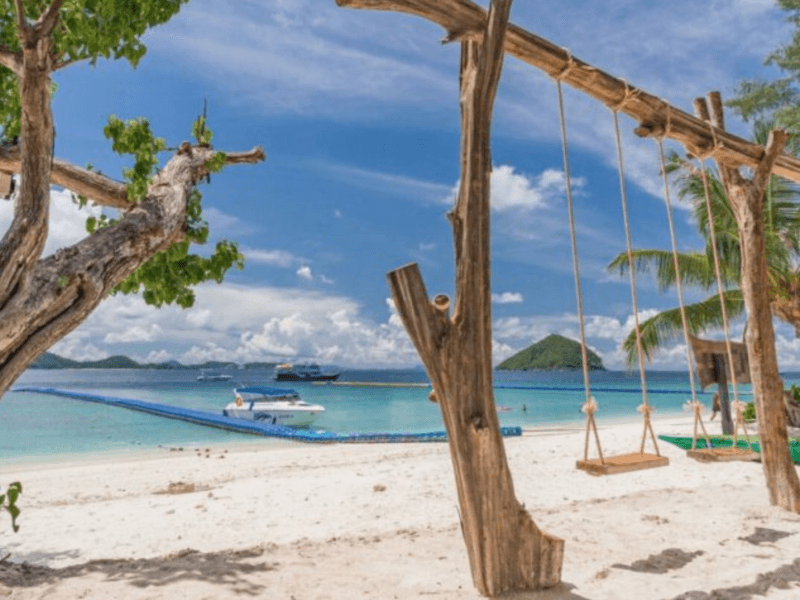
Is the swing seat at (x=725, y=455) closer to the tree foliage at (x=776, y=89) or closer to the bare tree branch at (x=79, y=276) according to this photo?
the bare tree branch at (x=79, y=276)

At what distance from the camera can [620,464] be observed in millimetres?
3451

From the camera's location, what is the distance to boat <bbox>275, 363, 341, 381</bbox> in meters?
72.0

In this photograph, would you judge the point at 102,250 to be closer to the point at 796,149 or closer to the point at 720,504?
the point at 720,504

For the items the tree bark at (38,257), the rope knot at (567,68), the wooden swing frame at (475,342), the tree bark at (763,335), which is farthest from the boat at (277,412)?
the wooden swing frame at (475,342)

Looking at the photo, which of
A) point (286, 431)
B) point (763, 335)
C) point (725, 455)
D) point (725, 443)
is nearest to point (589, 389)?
point (725, 455)

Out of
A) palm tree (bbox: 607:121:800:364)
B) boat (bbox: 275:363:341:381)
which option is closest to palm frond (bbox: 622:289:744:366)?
palm tree (bbox: 607:121:800:364)

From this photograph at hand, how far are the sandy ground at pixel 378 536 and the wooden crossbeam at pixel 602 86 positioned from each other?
9.59 feet

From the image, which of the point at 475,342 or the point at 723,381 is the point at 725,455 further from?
the point at 723,381

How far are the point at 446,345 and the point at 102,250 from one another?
88.7 inches

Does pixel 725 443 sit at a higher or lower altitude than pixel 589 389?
lower

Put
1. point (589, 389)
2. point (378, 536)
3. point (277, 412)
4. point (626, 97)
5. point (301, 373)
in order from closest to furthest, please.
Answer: point (589, 389) → point (626, 97) → point (378, 536) → point (277, 412) → point (301, 373)

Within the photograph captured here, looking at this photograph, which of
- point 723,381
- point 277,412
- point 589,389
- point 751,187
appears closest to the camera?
point 589,389

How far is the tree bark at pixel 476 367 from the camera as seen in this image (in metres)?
2.88

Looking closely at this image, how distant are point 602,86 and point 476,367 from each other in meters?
2.39
